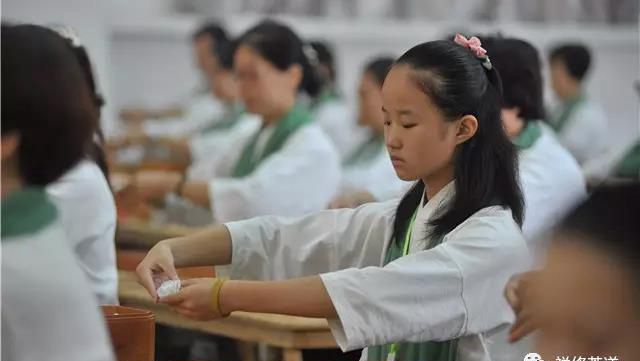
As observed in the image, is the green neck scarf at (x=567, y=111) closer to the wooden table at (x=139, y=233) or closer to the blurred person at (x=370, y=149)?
the blurred person at (x=370, y=149)

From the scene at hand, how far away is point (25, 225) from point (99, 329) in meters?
0.12

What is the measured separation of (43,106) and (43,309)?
197mm

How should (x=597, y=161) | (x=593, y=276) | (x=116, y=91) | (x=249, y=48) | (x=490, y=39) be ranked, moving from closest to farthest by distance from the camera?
(x=593, y=276), (x=490, y=39), (x=249, y=48), (x=597, y=161), (x=116, y=91)

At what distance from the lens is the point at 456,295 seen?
172cm

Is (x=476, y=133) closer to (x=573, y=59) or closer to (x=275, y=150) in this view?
(x=275, y=150)

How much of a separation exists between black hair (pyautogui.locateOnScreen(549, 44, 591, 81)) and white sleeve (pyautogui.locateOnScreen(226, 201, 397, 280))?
4.83 metres

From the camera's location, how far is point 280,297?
1.62 m

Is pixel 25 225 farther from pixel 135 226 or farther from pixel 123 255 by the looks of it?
pixel 135 226

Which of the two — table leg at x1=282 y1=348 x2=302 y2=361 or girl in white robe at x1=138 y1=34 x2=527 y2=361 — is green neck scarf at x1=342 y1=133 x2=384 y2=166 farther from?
girl in white robe at x1=138 y1=34 x2=527 y2=361

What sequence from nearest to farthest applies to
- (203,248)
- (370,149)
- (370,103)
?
(203,248), (370,149), (370,103)

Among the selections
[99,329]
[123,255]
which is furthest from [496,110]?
[123,255]

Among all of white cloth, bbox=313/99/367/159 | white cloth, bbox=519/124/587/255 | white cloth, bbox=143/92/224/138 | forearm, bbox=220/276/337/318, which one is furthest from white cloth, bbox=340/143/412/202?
forearm, bbox=220/276/337/318

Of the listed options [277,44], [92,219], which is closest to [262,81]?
[277,44]

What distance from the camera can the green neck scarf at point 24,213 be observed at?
1184mm
